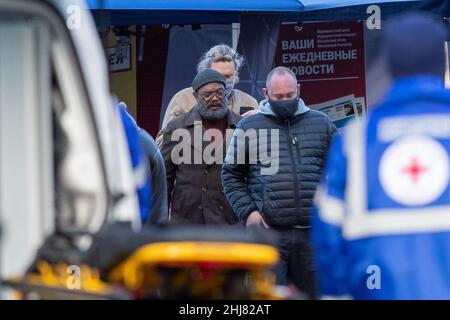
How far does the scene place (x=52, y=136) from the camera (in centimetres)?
354

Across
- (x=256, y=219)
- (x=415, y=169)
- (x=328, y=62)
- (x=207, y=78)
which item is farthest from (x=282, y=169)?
(x=415, y=169)

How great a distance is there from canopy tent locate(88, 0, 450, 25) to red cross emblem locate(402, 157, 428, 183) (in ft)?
16.5

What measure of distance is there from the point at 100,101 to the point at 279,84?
11.9 feet

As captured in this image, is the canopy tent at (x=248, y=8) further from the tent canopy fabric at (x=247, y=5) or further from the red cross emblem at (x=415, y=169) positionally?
the red cross emblem at (x=415, y=169)

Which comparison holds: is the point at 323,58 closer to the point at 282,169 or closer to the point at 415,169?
the point at 282,169

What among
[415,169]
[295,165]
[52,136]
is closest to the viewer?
[52,136]

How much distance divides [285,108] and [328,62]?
285 centimetres

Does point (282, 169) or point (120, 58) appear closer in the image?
point (282, 169)

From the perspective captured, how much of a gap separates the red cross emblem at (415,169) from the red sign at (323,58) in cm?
594

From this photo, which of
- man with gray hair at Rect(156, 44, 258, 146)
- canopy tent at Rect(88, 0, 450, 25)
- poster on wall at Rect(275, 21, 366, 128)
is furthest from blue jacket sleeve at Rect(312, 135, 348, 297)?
poster on wall at Rect(275, 21, 366, 128)

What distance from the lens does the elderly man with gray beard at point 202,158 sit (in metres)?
7.54

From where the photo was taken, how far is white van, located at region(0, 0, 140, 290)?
338cm

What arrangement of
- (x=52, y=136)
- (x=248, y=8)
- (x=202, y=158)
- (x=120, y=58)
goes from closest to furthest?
(x=52, y=136)
(x=202, y=158)
(x=248, y=8)
(x=120, y=58)
